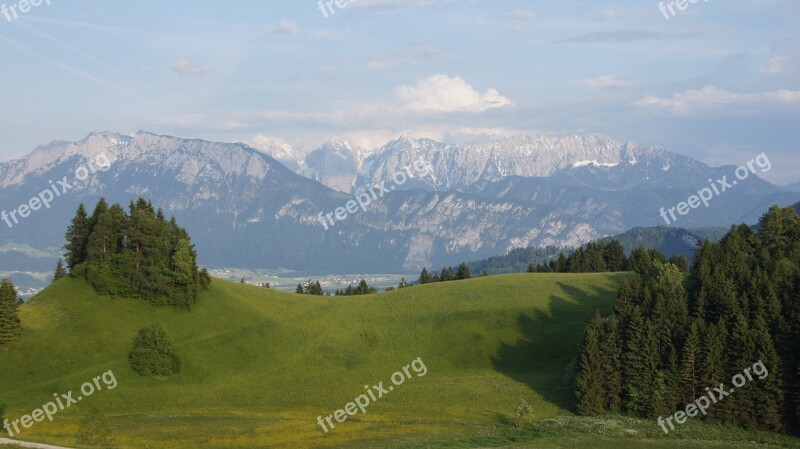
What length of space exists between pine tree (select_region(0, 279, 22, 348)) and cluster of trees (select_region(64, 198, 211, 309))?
653 inches

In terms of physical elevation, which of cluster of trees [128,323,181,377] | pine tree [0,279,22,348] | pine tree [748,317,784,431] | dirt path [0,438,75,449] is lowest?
pine tree [748,317,784,431]

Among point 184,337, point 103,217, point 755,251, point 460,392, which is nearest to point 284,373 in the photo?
point 184,337

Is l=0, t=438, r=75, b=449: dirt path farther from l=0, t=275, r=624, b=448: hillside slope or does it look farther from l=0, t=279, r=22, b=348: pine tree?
l=0, t=279, r=22, b=348: pine tree

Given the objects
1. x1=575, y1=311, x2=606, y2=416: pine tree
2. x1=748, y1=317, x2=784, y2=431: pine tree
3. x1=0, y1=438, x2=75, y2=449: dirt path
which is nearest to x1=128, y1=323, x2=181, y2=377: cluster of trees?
x1=0, y1=438, x2=75, y2=449: dirt path

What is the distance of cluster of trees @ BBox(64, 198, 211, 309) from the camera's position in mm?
112500

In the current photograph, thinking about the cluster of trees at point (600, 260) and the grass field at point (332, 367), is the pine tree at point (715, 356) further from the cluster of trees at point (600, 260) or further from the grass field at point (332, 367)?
the cluster of trees at point (600, 260)

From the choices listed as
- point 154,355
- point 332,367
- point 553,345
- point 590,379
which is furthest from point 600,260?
point 154,355

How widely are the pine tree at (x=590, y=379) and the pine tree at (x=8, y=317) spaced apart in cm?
7092

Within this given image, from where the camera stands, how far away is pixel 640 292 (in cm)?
9606

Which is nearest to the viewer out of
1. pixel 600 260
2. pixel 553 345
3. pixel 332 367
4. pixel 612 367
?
pixel 612 367

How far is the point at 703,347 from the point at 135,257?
83290 millimetres

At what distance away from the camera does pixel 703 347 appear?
8538 cm

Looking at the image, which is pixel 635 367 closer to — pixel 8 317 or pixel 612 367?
pixel 612 367

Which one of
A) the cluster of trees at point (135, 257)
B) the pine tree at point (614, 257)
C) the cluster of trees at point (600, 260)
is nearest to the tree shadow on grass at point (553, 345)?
the cluster of trees at point (135, 257)
